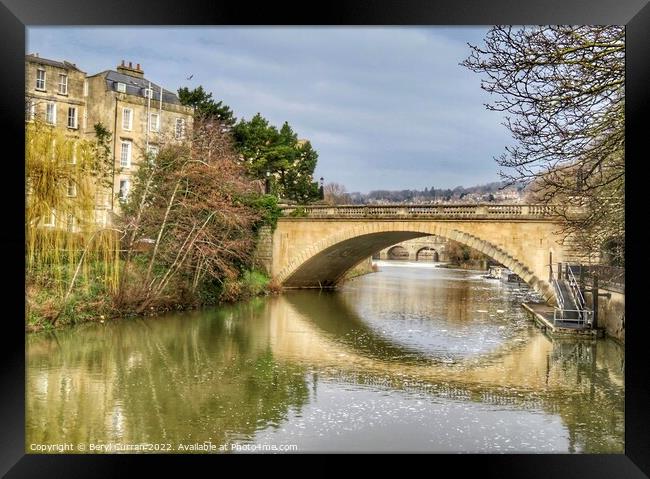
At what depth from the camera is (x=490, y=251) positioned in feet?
56.9

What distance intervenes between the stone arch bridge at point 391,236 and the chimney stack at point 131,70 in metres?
6.89

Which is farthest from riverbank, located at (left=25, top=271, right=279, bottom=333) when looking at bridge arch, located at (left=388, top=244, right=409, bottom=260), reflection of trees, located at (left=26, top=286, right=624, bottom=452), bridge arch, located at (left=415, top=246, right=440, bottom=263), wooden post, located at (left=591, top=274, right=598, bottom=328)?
bridge arch, located at (left=388, top=244, right=409, bottom=260)

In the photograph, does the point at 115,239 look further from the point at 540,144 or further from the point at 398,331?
the point at 540,144

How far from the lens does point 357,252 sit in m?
23.9

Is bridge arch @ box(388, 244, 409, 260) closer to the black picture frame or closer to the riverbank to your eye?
the riverbank

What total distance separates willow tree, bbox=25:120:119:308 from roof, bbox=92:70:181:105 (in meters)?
11.1

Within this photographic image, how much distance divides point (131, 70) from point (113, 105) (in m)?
2.15

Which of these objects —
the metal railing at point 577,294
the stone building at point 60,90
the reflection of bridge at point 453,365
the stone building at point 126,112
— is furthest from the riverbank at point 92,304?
the metal railing at point 577,294

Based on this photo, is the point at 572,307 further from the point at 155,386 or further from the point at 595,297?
the point at 155,386

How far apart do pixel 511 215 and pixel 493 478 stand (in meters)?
13.2

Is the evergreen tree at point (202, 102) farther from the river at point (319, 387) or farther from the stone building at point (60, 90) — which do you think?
the river at point (319, 387)
